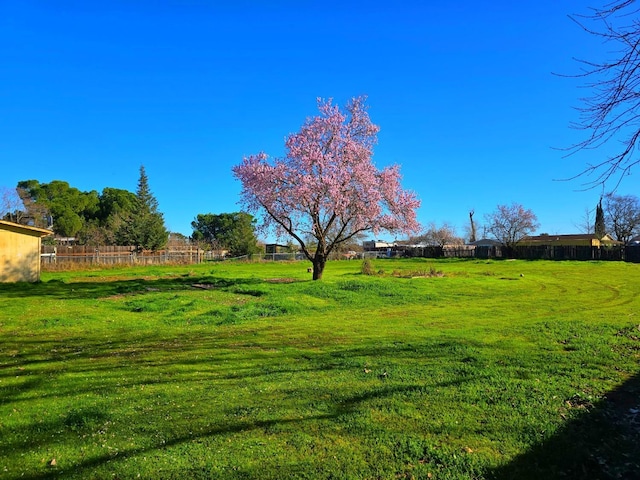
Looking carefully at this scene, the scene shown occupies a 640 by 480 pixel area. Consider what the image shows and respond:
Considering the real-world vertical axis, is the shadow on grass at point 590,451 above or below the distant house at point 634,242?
below

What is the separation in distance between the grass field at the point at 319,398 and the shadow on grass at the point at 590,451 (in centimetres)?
2

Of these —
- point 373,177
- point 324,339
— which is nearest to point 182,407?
point 324,339

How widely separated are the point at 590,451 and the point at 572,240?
2996 inches

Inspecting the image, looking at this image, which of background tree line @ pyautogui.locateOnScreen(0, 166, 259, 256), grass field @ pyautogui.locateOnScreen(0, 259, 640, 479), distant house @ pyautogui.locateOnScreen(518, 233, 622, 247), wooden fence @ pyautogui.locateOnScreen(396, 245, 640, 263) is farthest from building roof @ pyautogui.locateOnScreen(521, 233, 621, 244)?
grass field @ pyautogui.locateOnScreen(0, 259, 640, 479)

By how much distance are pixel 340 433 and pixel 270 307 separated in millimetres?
10218

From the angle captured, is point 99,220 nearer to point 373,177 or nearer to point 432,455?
point 373,177

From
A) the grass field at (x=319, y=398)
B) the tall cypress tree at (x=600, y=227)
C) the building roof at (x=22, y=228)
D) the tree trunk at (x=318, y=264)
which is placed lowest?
the grass field at (x=319, y=398)

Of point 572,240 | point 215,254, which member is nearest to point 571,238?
point 572,240

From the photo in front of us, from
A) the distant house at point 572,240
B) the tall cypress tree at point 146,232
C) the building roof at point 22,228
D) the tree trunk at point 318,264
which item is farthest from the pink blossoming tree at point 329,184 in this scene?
the distant house at point 572,240

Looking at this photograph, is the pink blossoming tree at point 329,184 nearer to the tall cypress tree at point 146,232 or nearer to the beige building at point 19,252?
the beige building at point 19,252

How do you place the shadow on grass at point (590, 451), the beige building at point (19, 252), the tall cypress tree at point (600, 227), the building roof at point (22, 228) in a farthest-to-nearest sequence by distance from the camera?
the tall cypress tree at point (600, 227) → the beige building at point (19, 252) → the building roof at point (22, 228) → the shadow on grass at point (590, 451)

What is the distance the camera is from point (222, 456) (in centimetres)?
365

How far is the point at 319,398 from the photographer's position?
205 inches

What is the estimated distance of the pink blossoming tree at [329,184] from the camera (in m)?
21.5
